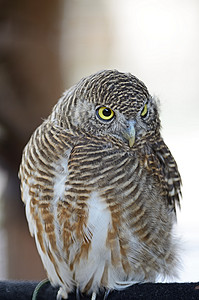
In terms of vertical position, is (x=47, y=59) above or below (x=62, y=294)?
above

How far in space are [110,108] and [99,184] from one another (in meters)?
0.26

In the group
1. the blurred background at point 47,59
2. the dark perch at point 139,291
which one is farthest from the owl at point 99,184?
the blurred background at point 47,59

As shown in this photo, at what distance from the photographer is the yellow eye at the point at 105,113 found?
1.67m

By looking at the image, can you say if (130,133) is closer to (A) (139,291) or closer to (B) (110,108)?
(B) (110,108)

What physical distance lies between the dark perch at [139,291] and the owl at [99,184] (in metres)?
0.14

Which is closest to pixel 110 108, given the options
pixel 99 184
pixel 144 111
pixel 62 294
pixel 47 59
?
pixel 144 111

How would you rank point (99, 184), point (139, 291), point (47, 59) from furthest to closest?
point (47, 59) < point (99, 184) < point (139, 291)

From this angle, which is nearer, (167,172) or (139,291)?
(139,291)

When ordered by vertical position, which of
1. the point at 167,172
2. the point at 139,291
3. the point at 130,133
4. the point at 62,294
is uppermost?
the point at 130,133

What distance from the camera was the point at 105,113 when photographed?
168 cm

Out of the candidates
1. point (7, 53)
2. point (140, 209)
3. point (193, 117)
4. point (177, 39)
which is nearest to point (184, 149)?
point (193, 117)

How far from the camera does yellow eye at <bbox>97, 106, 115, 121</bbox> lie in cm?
167

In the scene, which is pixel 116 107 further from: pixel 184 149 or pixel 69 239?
pixel 184 149

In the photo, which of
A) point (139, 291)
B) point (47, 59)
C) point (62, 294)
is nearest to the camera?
point (139, 291)
